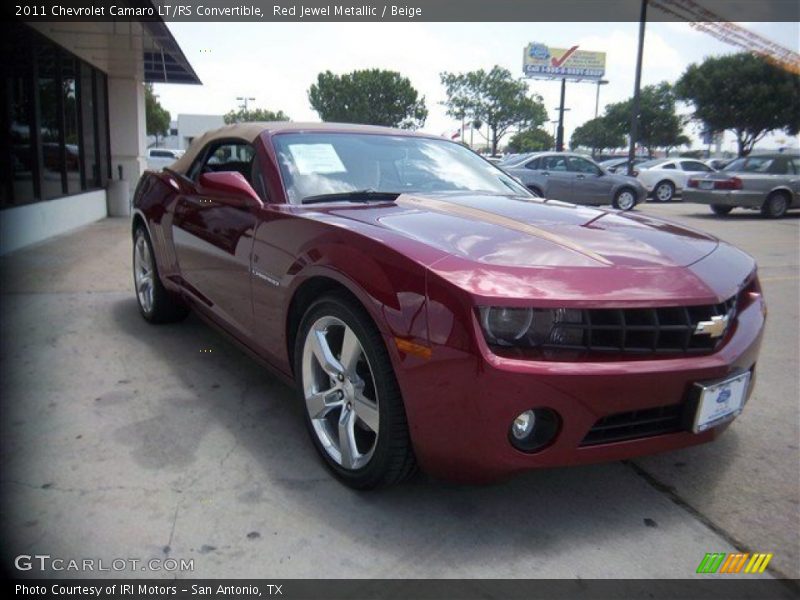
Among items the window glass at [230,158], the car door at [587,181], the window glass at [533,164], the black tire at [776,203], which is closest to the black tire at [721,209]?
the black tire at [776,203]

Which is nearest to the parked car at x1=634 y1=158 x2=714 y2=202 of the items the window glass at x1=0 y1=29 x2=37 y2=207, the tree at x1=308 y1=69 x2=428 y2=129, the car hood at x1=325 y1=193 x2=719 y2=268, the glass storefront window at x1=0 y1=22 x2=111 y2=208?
the glass storefront window at x1=0 y1=22 x2=111 y2=208

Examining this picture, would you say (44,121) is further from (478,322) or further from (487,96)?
(487,96)

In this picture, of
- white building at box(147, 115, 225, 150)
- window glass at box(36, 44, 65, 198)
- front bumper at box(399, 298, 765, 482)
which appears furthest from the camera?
white building at box(147, 115, 225, 150)

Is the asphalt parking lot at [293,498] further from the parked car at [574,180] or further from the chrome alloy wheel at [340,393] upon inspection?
the parked car at [574,180]

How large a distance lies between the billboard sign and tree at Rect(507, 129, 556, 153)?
Answer: 7467 millimetres

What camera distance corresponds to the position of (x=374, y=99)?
2114 inches

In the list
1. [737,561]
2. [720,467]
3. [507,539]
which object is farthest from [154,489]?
[720,467]

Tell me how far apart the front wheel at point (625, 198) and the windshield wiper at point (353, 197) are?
14.0 meters

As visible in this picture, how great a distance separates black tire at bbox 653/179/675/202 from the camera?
20208 mm

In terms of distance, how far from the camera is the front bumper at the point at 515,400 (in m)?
1.92

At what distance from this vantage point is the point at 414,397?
81.5 inches

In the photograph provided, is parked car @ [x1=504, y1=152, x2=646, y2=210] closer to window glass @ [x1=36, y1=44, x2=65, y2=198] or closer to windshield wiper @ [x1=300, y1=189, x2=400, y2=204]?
window glass @ [x1=36, y1=44, x2=65, y2=198]

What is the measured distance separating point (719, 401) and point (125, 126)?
13810 mm

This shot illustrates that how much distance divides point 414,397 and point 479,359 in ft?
0.93
